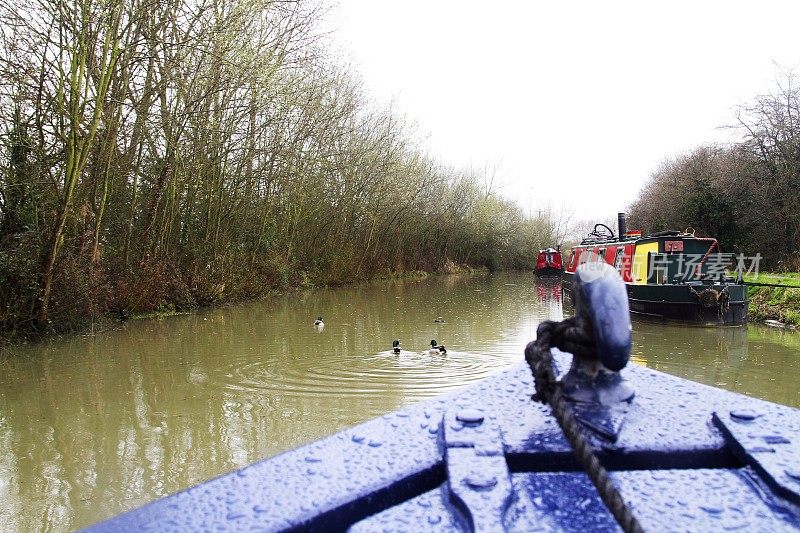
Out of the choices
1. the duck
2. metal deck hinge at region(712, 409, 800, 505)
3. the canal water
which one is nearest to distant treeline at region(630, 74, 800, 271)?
the canal water

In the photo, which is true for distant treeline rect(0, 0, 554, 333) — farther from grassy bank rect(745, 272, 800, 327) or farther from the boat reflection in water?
grassy bank rect(745, 272, 800, 327)

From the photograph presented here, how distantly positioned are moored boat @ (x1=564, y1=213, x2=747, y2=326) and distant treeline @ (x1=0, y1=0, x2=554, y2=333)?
9.45m

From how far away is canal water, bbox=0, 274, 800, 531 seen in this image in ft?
14.8

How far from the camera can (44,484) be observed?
4.34 metres

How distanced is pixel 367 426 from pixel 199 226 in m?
16.2

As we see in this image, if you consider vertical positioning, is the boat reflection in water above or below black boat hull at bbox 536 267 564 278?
below

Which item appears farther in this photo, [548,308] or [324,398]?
[548,308]

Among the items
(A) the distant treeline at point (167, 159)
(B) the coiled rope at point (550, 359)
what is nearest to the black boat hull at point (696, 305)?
(A) the distant treeline at point (167, 159)

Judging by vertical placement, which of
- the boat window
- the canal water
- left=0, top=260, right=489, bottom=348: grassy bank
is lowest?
the canal water

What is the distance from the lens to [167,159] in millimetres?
13477

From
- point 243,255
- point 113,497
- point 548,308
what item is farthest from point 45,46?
point 548,308

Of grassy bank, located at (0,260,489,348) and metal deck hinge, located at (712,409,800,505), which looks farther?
grassy bank, located at (0,260,489,348)

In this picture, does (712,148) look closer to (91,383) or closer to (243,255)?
(243,255)

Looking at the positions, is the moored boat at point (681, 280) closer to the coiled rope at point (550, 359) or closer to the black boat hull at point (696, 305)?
the black boat hull at point (696, 305)
